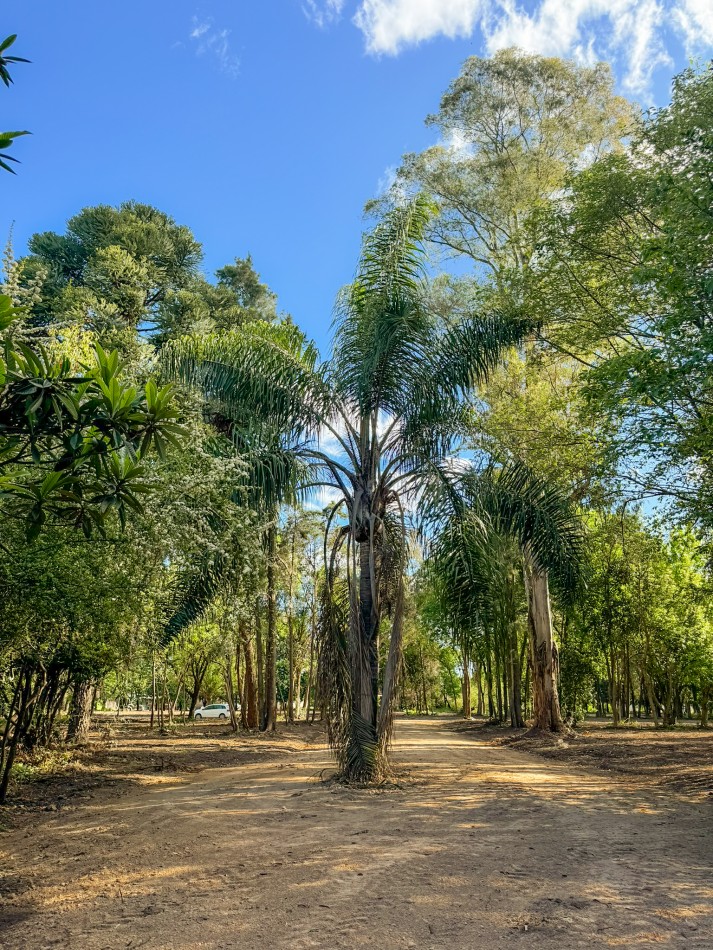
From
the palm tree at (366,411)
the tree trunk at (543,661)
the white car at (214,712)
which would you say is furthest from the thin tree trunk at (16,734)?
the white car at (214,712)

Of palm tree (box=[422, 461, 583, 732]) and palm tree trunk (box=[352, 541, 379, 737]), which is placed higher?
palm tree (box=[422, 461, 583, 732])

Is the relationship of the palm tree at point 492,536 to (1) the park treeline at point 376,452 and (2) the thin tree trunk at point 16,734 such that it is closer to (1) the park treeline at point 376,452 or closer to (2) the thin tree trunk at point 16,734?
(1) the park treeline at point 376,452

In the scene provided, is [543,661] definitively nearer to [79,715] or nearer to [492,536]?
[492,536]

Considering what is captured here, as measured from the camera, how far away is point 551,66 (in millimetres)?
20312

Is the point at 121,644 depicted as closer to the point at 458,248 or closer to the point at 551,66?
the point at 458,248

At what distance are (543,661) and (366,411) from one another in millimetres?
11506

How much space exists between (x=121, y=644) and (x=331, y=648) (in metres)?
3.53

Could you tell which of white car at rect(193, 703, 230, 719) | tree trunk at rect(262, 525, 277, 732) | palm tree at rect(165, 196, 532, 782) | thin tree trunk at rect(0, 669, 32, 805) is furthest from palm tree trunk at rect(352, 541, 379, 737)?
white car at rect(193, 703, 230, 719)

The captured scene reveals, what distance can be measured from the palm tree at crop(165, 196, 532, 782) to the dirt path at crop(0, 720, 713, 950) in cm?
184

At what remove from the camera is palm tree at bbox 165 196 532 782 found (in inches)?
406

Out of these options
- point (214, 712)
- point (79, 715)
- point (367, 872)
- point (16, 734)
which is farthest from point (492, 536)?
point (214, 712)

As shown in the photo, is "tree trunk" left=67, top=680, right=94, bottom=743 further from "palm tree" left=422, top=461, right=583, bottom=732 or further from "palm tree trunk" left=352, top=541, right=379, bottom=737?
"palm tree" left=422, top=461, right=583, bottom=732

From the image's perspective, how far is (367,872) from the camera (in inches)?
223

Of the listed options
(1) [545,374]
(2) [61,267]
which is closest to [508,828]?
(1) [545,374]
